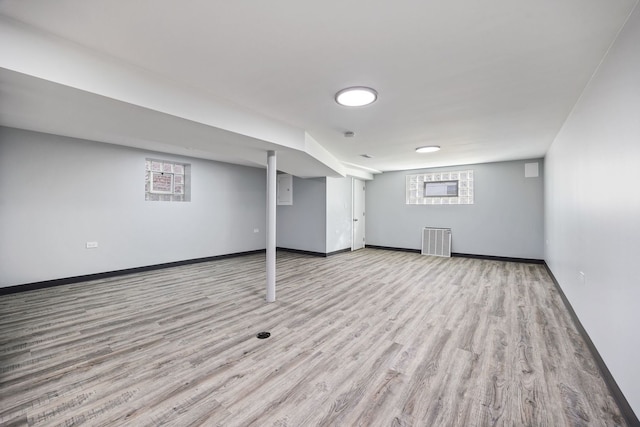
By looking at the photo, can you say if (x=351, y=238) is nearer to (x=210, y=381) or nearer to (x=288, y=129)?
(x=288, y=129)

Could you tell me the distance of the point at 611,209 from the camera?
191cm

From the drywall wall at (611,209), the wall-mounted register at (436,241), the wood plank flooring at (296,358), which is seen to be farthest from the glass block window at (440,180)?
the drywall wall at (611,209)

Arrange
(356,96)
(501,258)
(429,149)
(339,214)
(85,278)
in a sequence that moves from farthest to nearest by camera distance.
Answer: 1. (339,214)
2. (501,258)
3. (429,149)
4. (85,278)
5. (356,96)

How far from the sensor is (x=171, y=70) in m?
2.19

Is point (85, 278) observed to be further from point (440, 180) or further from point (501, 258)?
point (501, 258)

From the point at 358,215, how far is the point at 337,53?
6583 mm

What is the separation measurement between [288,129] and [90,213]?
3960mm

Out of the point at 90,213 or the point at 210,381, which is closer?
the point at 210,381

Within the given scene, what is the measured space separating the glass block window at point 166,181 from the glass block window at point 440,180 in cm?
603

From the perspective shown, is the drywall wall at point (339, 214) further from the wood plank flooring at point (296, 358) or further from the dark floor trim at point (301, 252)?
the wood plank flooring at point (296, 358)

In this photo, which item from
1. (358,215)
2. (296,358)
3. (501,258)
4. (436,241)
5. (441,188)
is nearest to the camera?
(296,358)

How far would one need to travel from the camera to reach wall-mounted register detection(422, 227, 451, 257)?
708 cm

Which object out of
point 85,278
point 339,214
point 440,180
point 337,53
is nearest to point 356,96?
point 337,53

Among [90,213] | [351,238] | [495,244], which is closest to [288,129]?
[90,213]
